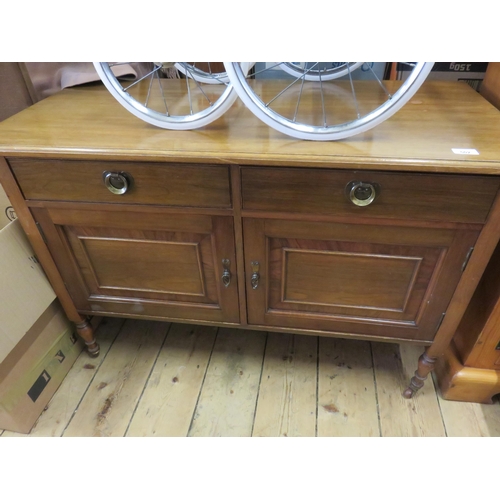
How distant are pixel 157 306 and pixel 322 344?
21.1 inches

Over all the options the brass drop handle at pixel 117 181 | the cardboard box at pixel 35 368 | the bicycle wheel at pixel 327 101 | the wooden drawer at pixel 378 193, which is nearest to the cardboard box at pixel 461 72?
the bicycle wheel at pixel 327 101

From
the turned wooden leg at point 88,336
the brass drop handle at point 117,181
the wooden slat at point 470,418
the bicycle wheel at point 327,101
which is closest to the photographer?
the bicycle wheel at point 327,101

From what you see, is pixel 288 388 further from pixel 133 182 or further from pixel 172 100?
pixel 172 100

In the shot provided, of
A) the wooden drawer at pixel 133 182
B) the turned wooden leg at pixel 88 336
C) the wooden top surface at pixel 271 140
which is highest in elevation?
the wooden top surface at pixel 271 140

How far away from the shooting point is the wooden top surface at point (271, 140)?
2.20ft

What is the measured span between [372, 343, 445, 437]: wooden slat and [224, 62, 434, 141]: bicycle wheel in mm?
733

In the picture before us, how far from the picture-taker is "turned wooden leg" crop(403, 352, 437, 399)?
3.17 ft

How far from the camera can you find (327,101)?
2.86ft

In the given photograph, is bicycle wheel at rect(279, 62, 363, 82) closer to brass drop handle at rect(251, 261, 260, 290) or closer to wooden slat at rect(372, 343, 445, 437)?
brass drop handle at rect(251, 261, 260, 290)

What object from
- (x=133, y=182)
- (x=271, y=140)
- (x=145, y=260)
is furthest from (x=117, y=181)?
(x=271, y=140)

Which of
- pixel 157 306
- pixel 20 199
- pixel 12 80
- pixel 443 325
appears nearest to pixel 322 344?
pixel 443 325

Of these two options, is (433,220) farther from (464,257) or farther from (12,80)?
(12,80)

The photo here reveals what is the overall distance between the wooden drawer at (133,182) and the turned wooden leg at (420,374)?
63 cm

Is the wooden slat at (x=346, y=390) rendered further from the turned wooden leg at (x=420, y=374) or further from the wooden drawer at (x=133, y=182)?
the wooden drawer at (x=133, y=182)
